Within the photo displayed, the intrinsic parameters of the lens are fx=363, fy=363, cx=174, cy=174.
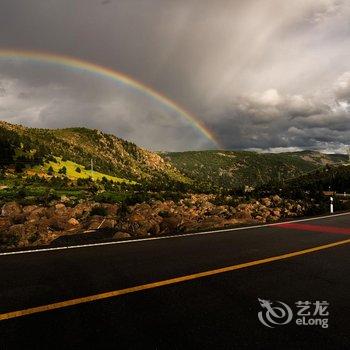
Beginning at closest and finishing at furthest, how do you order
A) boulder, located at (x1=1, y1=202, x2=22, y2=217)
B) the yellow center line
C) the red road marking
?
the yellow center line, the red road marking, boulder, located at (x1=1, y1=202, x2=22, y2=217)

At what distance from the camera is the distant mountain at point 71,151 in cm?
8706

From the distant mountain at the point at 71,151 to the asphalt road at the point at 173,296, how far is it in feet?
256

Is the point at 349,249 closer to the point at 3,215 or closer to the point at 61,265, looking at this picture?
the point at 61,265

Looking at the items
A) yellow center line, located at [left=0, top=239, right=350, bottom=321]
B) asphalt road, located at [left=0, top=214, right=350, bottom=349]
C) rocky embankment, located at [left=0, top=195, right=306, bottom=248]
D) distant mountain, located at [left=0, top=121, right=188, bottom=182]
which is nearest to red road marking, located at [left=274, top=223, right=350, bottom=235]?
rocky embankment, located at [left=0, top=195, right=306, bottom=248]

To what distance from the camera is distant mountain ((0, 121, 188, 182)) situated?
87062 mm

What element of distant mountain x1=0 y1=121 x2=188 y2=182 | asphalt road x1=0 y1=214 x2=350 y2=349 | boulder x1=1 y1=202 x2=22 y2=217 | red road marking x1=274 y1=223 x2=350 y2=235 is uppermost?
distant mountain x1=0 y1=121 x2=188 y2=182

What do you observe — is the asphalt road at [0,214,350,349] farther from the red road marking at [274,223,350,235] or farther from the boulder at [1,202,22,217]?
the boulder at [1,202,22,217]

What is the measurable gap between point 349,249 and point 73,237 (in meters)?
10.9

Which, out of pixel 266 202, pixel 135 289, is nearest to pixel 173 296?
pixel 135 289

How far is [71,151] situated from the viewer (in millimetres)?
142500

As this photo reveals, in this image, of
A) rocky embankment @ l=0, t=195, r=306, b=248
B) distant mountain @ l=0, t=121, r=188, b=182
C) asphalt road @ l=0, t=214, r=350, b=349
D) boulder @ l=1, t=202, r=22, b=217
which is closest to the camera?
asphalt road @ l=0, t=214, r=350, b=349

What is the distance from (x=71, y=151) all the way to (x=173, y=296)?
14330 centimetres

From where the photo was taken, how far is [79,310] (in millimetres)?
4875

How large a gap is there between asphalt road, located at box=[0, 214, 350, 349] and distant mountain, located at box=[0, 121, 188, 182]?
256 feet
